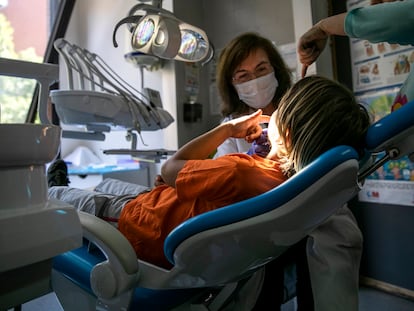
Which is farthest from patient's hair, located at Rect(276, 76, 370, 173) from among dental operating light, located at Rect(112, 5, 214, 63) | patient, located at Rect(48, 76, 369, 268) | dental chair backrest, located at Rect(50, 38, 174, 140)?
dental chair backrest, located at Rect(50, 38, 174, 140)

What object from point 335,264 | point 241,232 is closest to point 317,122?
point 241,232

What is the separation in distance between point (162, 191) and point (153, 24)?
835 mm

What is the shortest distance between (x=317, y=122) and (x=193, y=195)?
1.07 feet

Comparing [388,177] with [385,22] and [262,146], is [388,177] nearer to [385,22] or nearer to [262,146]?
[262,146]

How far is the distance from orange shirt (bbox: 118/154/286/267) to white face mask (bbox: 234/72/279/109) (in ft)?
2.11

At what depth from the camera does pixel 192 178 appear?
739 mm

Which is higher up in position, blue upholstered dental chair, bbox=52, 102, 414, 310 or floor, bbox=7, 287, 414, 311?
blue upholstered dental chair, bbox=52, 102, 414, 310

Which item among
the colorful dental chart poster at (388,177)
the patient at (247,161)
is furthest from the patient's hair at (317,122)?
the colorful dental chart poster at (388,177)

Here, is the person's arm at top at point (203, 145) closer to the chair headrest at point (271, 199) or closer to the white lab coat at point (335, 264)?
the chair headrest at point (271, 199)

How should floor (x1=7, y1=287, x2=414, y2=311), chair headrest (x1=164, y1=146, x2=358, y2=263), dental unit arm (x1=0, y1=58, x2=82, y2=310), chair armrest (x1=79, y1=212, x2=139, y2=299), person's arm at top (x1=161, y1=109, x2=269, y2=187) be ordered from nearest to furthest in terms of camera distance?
1. dental unit arm (x1=0, y1=58, x2=82, y2=310)
2. chair headrest (x1=164, y1=146, x2=358, y2=263)
3. chair armrest (x1=79, y1=212, x2=139, y2=299)
4. person's arm at top (x1=161, y1=109, x2=269, y2=187)
5. floor (x1=7, y1=287, x2=414, y2=311)

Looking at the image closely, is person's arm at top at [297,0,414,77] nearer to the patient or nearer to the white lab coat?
the patient

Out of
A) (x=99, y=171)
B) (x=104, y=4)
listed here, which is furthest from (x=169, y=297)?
(x=104, y=4)

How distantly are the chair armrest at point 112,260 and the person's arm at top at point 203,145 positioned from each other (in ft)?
0.77

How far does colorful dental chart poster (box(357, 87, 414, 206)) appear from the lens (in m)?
1.72
